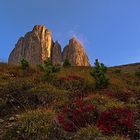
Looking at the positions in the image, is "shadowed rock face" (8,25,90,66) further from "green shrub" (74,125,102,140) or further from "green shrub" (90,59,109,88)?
"green shrub" (74,125,102,140)

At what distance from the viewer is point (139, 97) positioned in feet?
67.7

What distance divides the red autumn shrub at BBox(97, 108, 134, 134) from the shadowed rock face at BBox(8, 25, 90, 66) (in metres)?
91.8

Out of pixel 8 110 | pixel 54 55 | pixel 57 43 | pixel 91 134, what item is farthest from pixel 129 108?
pixel 57 43

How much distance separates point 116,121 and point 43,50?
105451 millimetres

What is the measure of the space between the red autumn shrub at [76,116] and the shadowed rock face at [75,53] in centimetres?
9115

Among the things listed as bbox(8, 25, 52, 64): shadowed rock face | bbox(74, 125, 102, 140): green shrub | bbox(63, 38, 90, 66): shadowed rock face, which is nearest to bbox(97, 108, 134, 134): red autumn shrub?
bbox(74, 125, 102, 140): green shrub

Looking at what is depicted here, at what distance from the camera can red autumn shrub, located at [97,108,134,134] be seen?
44.8ft

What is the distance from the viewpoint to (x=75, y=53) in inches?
4215

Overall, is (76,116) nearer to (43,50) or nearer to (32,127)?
(32,127)

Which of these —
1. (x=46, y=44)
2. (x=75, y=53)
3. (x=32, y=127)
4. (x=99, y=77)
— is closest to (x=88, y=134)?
(x=32, y=127)

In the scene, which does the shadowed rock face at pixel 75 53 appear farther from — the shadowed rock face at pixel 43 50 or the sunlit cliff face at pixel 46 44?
the sunlit cliff face at pixel 46 44

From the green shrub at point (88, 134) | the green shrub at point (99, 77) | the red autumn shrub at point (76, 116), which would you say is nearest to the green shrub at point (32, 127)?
the red autumn shrub at point (76, 116)

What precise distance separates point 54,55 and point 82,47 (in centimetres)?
1004

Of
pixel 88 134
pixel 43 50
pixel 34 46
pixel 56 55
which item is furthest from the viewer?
pixel 34 46
